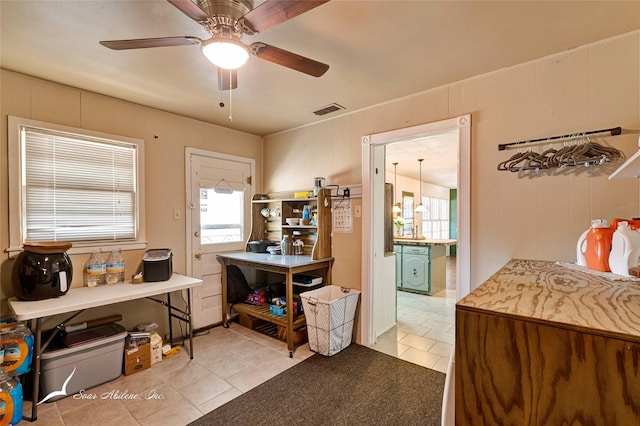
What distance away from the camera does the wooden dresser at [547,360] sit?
72cm

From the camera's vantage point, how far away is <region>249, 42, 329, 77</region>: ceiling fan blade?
58.8 inches

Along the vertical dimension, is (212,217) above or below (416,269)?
above

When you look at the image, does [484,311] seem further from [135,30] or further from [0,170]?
[0,170]

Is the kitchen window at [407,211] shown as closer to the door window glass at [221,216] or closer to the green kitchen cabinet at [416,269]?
the green kitchen cabinet at [416,269]

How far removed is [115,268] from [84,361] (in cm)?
76

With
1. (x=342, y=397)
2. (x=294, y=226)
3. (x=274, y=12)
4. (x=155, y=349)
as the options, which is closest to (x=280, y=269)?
(x=294, y=226)

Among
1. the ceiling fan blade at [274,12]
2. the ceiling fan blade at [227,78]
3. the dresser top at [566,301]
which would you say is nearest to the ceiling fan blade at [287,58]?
the ceiling fan blade at [274,12]

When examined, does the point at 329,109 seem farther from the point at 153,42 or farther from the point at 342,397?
the point at 342,397

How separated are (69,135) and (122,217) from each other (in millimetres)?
798

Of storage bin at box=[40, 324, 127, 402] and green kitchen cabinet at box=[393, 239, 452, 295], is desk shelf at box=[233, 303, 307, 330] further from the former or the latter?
green kitchen cabinet at box=[393, 239, 452, 295]

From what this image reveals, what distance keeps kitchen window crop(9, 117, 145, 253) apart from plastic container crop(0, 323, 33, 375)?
640 mm

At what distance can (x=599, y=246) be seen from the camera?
155cm

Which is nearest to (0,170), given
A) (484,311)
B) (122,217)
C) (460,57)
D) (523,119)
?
(122,217)

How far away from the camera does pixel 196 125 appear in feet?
11.0
